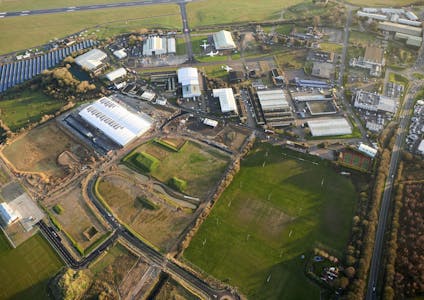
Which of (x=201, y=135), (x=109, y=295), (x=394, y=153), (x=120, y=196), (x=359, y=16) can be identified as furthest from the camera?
(x=359, y=16)

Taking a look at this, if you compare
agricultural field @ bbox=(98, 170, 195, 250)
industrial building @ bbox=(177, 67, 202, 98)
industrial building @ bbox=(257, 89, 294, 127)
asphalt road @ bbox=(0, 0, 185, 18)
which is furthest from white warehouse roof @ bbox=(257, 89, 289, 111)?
asphalt road @ bbox=(0, 0, 185, 18)

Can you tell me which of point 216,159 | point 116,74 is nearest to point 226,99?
point 216,159

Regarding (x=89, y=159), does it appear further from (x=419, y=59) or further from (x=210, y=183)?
(x=419, y=59)

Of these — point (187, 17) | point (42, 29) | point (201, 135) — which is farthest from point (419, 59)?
point (42, 29)

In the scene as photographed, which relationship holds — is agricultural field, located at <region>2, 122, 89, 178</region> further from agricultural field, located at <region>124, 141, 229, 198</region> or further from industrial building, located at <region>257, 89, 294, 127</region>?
industrial building, located at <region>257, 89, 294, 127</region>

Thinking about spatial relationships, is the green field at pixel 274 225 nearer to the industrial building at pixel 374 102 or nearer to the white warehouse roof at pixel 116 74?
the industrial building at pixel 374 102

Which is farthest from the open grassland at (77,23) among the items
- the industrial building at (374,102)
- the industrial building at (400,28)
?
the industrial building at (400,28)
